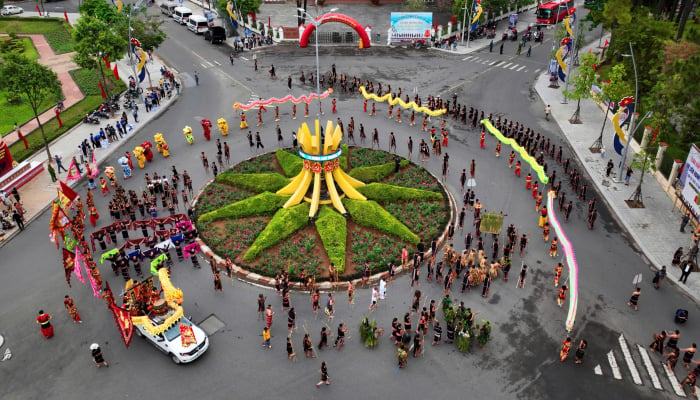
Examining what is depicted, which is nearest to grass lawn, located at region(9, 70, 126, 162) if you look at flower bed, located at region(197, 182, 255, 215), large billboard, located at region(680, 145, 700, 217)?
flower bed, located at region(197, 182, 255, 215)

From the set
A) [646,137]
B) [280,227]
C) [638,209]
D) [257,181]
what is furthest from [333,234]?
[646,137]

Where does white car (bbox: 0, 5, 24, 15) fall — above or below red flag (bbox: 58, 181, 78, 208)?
above

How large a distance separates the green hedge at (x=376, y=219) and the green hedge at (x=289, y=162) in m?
5.21

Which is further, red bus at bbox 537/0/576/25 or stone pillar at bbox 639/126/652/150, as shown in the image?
red bus at bbox 537/0/576/25

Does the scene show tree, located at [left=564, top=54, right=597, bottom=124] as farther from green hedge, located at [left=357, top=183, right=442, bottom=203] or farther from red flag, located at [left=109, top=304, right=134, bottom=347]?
red flag, located at [left=109, top=304, right=134, bottom=347]

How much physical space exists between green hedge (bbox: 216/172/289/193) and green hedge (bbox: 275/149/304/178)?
1.25 m

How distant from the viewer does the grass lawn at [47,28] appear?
212ft

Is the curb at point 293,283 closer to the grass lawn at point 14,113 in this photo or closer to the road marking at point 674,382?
the road marking at point 674,382

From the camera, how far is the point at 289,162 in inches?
1421

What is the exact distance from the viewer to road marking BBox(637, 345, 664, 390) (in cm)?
2125

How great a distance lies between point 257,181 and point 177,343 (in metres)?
13.7

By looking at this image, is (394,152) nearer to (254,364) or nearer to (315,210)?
(315,210)

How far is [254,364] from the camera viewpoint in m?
22.4

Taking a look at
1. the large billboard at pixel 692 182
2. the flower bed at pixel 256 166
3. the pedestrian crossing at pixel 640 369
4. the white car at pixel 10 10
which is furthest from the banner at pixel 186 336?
the white car at pixel 10 10
